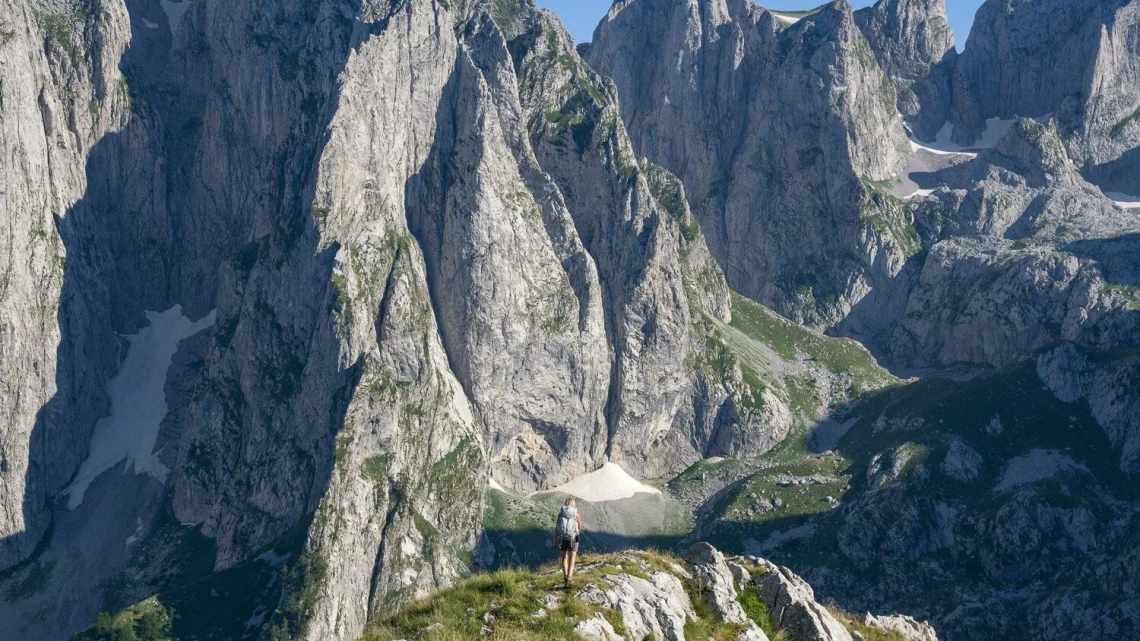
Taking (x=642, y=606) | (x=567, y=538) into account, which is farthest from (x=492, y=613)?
(x=642, y=606)

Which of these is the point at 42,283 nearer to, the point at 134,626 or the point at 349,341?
the point at 349,341

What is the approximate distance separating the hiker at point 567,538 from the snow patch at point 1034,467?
125670 millimetres

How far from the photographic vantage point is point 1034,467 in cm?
15912

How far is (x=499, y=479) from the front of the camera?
193500 mm

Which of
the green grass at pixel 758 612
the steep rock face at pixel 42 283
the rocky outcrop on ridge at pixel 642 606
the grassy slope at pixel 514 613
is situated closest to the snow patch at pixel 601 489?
the steep rock face at pixel 42 283

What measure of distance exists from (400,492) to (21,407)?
58796mm

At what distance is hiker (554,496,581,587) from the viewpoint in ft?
138

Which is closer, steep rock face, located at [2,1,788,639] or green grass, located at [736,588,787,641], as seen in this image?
green grass, located at [736,588,787,641]

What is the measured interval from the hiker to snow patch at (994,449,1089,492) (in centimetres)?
12567

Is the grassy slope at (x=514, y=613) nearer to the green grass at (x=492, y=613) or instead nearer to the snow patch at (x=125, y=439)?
the green grass at (x=492, y=613)

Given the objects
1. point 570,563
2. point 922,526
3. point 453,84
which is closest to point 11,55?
point 453,84

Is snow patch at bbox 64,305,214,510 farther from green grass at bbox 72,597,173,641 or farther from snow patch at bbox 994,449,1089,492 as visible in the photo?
snow patch at bbox 994,449,1089,492

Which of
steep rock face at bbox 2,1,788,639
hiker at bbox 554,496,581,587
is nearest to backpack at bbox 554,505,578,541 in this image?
hiker at bbox 554,496,581,587

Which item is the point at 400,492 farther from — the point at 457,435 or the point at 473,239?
the point at 473,239
